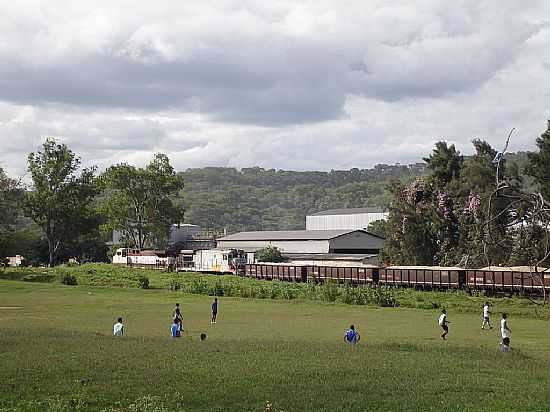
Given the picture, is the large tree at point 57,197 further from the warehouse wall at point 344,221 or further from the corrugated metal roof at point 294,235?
the warehouse wall at point 344,221

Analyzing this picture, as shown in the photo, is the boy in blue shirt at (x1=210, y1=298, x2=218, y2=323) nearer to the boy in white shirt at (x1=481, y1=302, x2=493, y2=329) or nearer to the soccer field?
the soccer field

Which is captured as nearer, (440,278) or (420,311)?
(420,311)

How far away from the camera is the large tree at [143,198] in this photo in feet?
380

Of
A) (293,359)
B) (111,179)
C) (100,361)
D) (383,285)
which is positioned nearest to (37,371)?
(100,361)

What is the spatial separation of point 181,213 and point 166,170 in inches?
299

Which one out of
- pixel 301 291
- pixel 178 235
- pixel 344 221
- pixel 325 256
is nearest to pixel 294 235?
pixel 325 256

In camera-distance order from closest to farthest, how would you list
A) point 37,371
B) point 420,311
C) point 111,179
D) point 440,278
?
point 37,371 < point 420,311 < point 440,278 < point 111,179

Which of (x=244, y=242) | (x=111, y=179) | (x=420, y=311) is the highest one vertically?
(x=111, y=179)

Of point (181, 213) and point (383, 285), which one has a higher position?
point (181, 213)

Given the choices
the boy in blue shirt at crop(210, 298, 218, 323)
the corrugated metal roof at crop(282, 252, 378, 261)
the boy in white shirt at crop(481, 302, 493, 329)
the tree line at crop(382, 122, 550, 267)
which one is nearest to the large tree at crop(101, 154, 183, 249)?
the corrugated metal roof at crop(282, 252, 378, 261)

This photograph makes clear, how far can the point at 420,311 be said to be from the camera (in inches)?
2095

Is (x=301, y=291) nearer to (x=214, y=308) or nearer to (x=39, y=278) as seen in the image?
(x=214, y=308)

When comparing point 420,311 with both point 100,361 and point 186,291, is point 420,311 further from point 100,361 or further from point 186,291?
point 100,361

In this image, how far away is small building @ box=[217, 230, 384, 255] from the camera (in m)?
113
